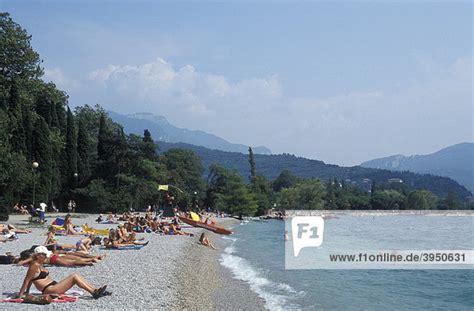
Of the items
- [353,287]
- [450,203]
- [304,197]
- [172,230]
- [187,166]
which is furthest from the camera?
[450,203]

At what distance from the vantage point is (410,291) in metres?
18.5

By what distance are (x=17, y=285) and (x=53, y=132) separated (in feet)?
119

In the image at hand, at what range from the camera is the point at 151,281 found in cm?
1298

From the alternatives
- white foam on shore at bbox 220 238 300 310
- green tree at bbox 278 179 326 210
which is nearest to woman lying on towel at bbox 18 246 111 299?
white foam on shore at bbox 220 238 300 310

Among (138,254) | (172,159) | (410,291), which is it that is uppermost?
A: (172,159)

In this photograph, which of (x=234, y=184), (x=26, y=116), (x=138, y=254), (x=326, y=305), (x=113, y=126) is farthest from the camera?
(x=234, y=184)

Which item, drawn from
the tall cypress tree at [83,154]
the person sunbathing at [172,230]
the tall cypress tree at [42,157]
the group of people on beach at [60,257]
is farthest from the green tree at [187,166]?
the group of people on beach at [60,257]

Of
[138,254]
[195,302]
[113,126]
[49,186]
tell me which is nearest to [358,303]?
[195,302]

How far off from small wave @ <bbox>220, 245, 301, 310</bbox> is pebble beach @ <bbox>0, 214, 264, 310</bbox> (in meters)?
0.31

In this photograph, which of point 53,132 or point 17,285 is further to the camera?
point 53,132

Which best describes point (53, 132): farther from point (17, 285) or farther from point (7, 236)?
point (17, 285)

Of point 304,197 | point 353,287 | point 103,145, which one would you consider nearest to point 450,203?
point 304,197

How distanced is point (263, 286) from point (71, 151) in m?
37.8

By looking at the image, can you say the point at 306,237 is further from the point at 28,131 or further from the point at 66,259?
the point at 28,131
